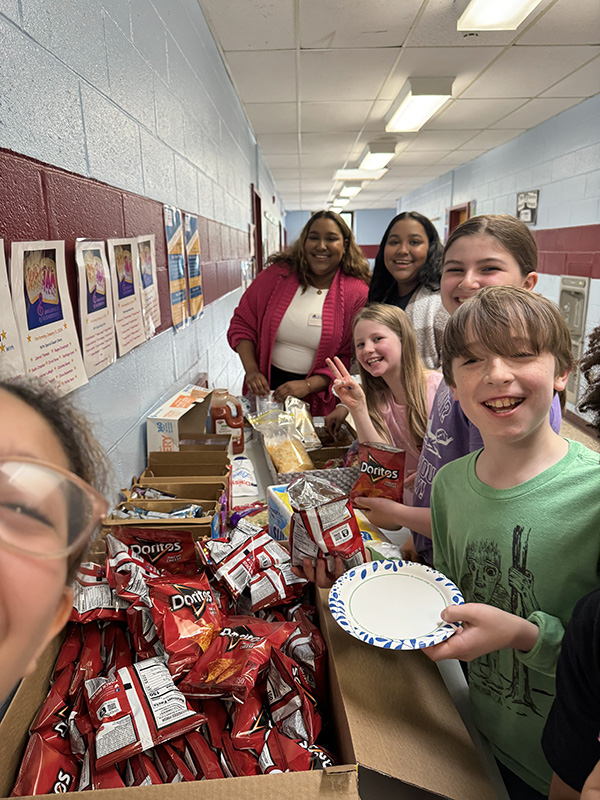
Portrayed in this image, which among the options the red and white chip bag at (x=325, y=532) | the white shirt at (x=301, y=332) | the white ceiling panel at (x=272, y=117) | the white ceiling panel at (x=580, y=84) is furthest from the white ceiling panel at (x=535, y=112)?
the red and white chip bag at (x=325, y=532)

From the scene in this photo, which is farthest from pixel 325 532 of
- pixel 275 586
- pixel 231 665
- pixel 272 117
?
pixel 272 117

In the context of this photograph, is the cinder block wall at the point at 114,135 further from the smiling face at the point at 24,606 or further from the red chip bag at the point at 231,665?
the smiling face at the point at 24,606

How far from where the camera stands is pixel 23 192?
852 mm

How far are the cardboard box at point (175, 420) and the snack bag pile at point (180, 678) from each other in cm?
53

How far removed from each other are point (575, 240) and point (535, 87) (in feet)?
5.06

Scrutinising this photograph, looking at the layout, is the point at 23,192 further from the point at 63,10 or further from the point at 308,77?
the point at 308,77

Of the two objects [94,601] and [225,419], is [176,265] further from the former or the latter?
[94,601]

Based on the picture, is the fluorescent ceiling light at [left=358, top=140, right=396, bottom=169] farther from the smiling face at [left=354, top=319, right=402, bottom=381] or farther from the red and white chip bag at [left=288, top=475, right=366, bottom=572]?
the red and white chip bag at [left=288, top=475, right=366, bottom=572]

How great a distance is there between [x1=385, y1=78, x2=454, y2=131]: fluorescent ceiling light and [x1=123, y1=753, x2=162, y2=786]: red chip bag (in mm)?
4324

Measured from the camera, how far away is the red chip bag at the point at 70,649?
2.75 feet

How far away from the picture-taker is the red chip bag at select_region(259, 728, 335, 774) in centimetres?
72

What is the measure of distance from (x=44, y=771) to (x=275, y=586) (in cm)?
46

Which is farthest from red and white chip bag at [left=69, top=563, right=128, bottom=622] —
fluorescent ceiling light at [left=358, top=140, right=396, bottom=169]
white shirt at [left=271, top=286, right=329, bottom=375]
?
fluorescent ceiling light at [left=358, top=140, right=396, bottom=169]

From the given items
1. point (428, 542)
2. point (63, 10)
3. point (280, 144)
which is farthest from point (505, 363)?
point (280, 144)
